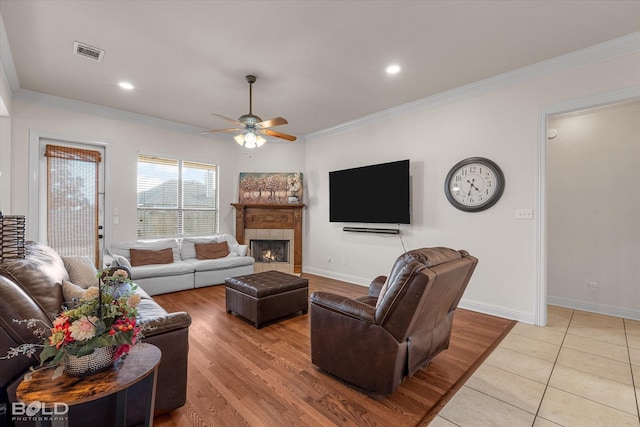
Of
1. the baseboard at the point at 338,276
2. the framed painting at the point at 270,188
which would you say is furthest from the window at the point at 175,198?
the baseboard at the point at 338,276

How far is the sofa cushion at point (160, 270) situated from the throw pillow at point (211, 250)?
426 millimetres

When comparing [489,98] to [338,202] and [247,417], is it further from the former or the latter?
[247,417]

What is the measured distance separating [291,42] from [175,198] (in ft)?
13.0

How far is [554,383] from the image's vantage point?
7.35 ft

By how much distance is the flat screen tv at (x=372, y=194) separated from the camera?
4516mm

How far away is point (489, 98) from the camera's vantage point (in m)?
3.79

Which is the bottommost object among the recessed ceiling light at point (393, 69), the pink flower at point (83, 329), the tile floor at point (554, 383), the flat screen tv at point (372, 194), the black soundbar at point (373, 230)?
the tile floor at point (554, 383)

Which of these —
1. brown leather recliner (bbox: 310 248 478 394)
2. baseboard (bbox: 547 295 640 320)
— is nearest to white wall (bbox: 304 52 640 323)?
baseboard (bbox: 547 295 640 320)

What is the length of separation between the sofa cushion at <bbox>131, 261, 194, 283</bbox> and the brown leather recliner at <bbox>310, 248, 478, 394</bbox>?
315 centimetres

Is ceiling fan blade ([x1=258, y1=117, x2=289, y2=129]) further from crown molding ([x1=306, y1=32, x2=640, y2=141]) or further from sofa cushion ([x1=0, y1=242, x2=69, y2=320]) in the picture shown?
sofa cushion ([x1=0, y1=242, x2=69, y2=320])

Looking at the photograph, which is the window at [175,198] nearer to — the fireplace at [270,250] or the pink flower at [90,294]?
the fireplace at [270,250]

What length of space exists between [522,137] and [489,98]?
0.68 metres

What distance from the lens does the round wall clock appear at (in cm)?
371

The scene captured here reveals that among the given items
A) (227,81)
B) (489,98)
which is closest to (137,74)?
(227,81)
